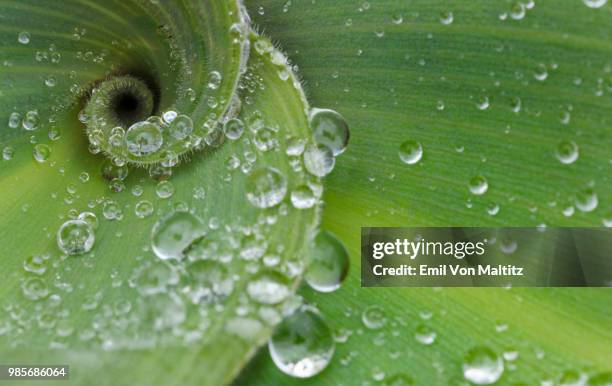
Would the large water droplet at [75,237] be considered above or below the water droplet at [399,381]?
above

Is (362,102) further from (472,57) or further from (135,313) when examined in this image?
(135,313)

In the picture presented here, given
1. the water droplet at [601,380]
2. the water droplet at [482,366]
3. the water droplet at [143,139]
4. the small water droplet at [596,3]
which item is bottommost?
the water droplet at [482,366]

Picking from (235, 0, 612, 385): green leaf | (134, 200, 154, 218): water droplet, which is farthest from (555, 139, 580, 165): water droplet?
(134, 200, 154, 218): water droplet

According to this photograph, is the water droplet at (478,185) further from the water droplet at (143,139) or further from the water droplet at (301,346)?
the water droplet at (143,139)

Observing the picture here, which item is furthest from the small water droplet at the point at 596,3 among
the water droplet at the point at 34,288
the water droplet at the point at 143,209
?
the water droplet at the point at 34,288

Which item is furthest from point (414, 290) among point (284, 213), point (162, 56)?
point (162, 56)

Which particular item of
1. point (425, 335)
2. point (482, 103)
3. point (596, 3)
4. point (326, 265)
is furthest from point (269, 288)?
point (596, 3)

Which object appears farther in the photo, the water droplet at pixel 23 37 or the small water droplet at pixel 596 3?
the water droplet at pixel 23 37
